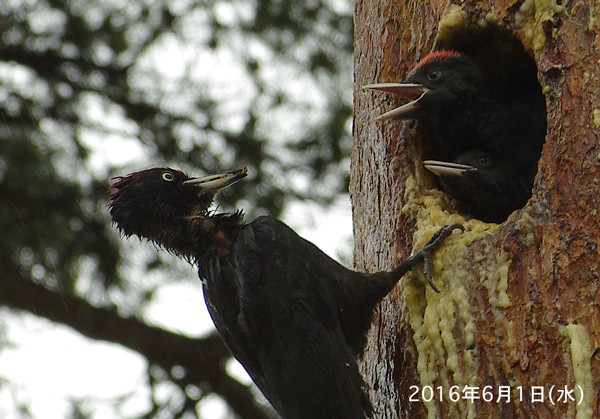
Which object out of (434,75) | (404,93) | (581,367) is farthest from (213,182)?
(581,367)

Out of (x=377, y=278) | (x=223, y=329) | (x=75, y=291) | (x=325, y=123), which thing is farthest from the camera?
(x=325, y=123)

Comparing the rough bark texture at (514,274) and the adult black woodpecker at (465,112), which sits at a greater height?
the adult black woodpecker at (465,112)

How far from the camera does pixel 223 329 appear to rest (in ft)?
8.62

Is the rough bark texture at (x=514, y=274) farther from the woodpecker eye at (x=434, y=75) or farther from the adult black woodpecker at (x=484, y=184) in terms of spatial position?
the woodpecker eye at (x=434, y=75)

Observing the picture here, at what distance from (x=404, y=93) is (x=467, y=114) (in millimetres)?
327

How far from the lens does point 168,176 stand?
296cm

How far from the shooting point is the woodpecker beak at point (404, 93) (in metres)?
2.69

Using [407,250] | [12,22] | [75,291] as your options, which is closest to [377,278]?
[407,250]

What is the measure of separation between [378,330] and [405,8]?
3.82 feet

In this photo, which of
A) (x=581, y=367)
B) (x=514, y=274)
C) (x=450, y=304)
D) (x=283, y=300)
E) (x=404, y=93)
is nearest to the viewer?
(x=581, y=367)

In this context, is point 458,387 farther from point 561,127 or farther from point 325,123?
point 325,123

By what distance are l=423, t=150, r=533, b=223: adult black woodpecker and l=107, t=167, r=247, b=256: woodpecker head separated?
74cm

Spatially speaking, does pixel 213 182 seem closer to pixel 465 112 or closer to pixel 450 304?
pixel 465 112

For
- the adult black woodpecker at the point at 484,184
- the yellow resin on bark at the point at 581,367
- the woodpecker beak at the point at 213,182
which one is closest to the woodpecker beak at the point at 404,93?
the adult black woodpecker at the point at 484,184
